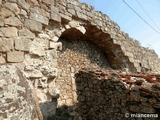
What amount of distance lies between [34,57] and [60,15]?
1.49 meters

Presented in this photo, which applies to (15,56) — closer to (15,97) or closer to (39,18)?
(39,18)

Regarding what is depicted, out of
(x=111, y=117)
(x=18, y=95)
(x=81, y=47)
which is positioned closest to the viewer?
(x=18, y=95)

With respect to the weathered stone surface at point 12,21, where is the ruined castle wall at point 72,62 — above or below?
below

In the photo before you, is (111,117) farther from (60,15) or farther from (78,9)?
(78,9)

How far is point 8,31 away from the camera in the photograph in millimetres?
2924

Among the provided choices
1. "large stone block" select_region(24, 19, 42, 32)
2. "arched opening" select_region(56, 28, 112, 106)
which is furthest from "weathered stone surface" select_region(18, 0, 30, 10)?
"arched opening" select_region(56, 28, 112, 106)

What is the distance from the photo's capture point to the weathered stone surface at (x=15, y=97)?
3.03ft

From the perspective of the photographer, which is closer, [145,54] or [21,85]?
[21,85]

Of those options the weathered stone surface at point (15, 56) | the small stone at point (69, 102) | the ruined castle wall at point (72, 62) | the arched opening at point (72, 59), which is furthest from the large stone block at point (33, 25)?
the small stone at point (69, 102)

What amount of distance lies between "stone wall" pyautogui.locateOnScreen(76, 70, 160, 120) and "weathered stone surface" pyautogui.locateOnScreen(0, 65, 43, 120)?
147 cm

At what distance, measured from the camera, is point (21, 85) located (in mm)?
1087

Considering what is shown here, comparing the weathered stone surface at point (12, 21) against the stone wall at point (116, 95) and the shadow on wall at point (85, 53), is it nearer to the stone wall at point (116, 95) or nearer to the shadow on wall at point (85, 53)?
the stone wall at point (116, 95)

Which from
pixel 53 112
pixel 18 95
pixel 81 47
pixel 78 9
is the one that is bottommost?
pixel 53 112

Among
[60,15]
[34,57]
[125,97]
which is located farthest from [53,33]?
[125,97]
